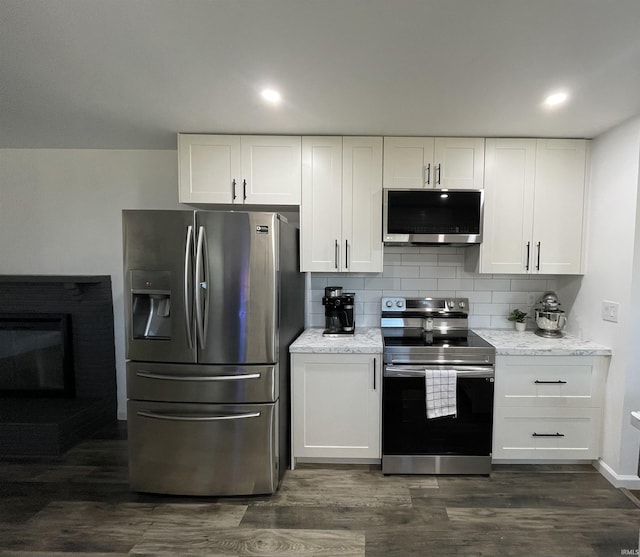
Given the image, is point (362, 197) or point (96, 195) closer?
point (362, 197)

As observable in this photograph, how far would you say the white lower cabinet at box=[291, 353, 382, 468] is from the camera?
2.30 metres

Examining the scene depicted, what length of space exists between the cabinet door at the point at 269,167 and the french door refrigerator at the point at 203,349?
0.57 m

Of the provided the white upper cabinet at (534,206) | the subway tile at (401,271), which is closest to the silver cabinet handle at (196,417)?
the subway tile at (401,271)

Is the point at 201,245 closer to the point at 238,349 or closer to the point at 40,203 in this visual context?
the point at 238,349

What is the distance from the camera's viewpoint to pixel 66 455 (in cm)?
256

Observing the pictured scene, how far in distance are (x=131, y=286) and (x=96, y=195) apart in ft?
4.83

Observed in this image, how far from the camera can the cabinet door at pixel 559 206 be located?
2477mm

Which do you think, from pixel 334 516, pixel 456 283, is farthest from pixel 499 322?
pixel 334 516

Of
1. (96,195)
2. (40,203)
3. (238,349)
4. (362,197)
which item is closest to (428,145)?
(362,197)

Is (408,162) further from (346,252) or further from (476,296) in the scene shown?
(476,296)

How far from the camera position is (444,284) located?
2881 mm

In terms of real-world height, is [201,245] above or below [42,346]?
above

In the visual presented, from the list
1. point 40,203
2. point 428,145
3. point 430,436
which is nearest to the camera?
point 430,436

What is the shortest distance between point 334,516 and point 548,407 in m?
1.63
